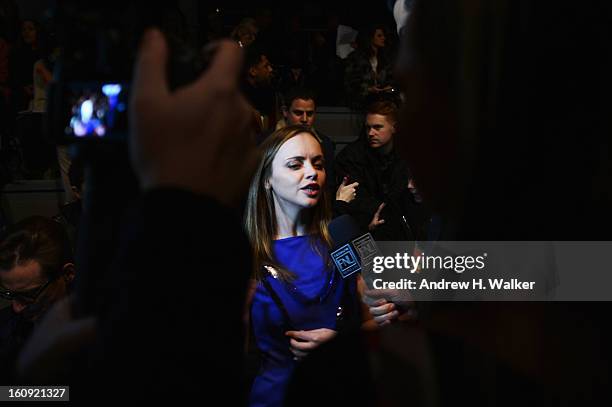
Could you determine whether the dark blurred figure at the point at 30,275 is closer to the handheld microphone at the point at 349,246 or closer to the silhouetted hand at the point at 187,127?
the handheld microphone at the point at 349,246

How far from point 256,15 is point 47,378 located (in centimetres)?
777

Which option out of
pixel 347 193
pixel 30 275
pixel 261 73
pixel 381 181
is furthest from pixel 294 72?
pixel 30 275

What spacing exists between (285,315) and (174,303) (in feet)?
7.29

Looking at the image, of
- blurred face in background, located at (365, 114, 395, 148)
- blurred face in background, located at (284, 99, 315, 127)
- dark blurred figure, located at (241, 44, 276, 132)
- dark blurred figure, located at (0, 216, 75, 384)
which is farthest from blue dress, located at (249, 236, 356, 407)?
blurred face in background, located at (284, 99, 315, 127)

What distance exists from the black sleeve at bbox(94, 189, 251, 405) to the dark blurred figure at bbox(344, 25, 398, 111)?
6.53 meters

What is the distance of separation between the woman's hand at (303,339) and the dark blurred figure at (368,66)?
15.0 feet

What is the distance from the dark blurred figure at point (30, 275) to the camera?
2971 millimetres

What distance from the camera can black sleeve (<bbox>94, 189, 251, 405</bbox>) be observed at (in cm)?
71

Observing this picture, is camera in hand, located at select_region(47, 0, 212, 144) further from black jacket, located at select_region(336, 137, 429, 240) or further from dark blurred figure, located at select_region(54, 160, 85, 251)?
black jacket, located at select_region(336, 137, 429, 240)

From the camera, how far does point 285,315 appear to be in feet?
9.57

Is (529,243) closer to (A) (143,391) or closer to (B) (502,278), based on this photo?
(B) (502,278)

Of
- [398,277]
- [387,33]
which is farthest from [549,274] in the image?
[387,33]

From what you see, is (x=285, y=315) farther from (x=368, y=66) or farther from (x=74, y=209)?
(x=368, y=66)

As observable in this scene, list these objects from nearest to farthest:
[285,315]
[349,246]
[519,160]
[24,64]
A: [519,160]
[349,246]
[285,315]
[24,64]
